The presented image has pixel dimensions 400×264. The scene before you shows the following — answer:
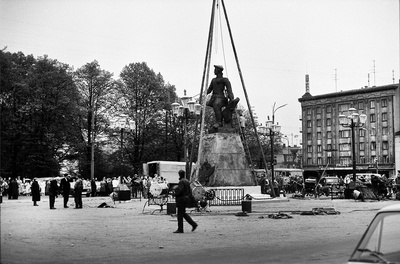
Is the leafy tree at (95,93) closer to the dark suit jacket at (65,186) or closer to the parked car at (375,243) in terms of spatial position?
the dark suit jacket at (65,186)

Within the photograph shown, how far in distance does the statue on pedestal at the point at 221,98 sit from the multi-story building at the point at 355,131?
5796cm

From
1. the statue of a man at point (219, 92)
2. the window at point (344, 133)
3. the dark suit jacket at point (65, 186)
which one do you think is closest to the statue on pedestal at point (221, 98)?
the statue of a man at point (219, 92)

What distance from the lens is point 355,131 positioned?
316ft

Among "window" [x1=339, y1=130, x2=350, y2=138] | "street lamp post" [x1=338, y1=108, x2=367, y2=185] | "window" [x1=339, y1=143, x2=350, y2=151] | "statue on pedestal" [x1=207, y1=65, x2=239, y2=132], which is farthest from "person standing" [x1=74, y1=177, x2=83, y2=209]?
"window" [x1=339, y1=130, x2=350, y2=138]

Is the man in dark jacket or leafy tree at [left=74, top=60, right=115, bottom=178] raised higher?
leafy tree at [left=74, top=60, right=115, bottom=178]

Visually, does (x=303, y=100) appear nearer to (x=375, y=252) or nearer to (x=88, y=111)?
(x=88, y=111)

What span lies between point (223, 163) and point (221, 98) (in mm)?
3712

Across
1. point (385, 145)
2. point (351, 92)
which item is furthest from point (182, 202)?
point (351, 92)

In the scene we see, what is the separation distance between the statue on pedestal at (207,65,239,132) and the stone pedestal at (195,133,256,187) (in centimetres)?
104

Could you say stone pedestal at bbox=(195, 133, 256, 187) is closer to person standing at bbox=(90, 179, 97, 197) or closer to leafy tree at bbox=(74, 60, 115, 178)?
person standing at bbox=(90, 179, 97, 197)

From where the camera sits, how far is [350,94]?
9744 cm

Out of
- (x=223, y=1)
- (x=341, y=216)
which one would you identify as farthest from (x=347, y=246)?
(x=223, y=1)

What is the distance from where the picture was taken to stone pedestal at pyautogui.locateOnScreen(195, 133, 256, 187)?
28.8m

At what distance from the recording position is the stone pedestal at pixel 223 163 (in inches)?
1133
